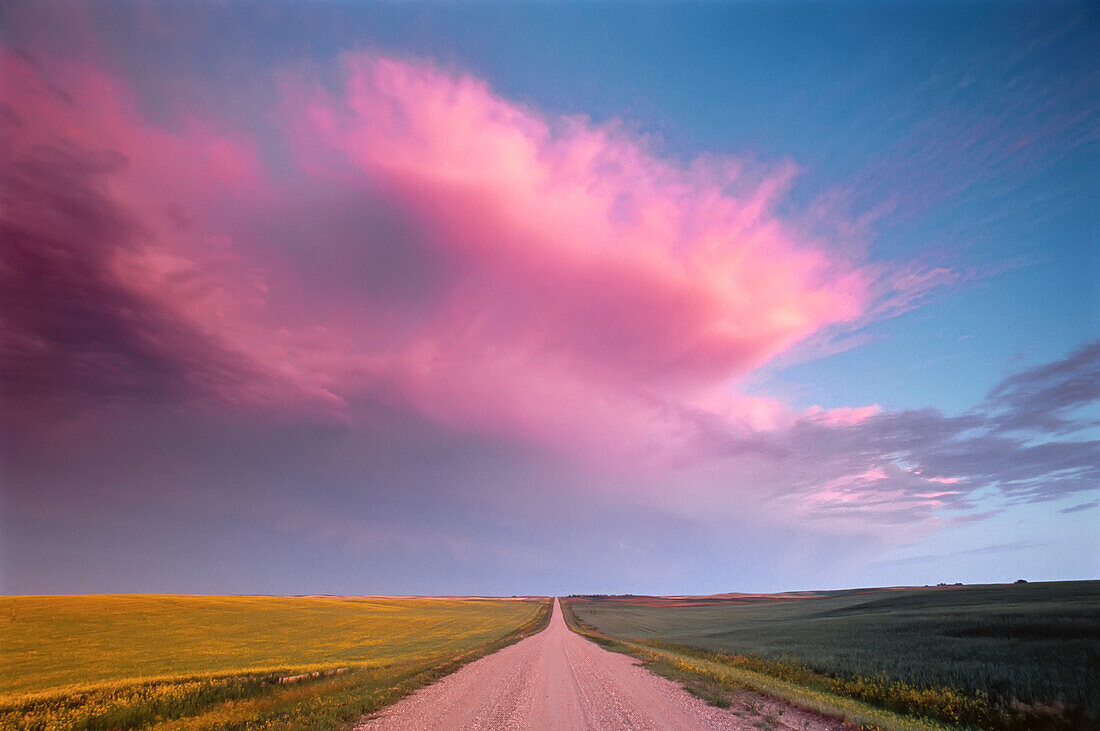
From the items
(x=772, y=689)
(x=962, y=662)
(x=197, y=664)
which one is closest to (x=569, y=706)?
(x=772, y=689)

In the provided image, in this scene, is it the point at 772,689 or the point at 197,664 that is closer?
the point at 772,689

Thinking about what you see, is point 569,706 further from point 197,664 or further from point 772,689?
point 197,664

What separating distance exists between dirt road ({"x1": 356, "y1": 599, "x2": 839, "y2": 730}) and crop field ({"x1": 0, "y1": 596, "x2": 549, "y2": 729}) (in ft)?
6.07

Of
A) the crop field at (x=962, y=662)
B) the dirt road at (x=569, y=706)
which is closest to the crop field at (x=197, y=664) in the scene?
the dirt road at (x=569, y=706)

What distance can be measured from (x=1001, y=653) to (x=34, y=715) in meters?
37.4

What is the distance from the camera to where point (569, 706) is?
1448cm

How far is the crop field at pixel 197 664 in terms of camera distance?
14.5 meters

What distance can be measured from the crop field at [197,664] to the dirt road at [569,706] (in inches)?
A: 72.9

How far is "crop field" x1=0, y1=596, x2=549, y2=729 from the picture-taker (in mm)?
14523

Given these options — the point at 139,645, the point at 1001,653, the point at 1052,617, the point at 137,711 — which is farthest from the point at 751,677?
the point at 139,645

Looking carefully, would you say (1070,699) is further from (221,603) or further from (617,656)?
(221,603)

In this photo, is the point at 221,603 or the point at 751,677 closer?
the point at 751,677

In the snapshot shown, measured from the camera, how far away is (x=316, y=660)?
30.2 m

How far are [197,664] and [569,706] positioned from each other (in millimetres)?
25582
